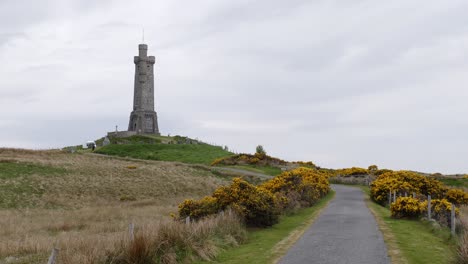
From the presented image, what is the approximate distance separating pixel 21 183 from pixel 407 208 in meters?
31.5

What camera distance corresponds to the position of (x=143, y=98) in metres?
105

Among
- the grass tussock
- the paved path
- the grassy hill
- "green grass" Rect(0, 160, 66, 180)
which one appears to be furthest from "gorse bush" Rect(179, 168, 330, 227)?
the grassy hill

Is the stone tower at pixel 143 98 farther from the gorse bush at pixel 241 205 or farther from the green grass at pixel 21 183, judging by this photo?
the gorse bush at pixel 241 205

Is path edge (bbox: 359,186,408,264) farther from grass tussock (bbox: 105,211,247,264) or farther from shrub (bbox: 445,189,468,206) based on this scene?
shrub (bbox: 445,189,468,206)

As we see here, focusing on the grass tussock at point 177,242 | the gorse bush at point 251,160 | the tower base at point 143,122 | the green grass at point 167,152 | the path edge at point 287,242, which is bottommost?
the path edge at point 287,242

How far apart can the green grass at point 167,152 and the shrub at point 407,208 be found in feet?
171

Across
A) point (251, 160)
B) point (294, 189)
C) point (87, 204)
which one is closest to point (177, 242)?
point (294, 189)

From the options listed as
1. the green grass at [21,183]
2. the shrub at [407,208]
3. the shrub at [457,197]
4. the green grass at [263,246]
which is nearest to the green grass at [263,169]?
the green grass at [21,183]

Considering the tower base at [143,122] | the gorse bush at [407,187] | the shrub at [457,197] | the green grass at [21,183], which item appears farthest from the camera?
the tower base at [143,122]

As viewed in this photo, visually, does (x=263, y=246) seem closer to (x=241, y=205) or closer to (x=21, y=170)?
(x=241, y=205)

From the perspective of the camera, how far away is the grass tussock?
1242 cm

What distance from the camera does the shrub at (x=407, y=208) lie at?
24719mm

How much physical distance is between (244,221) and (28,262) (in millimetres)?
10166

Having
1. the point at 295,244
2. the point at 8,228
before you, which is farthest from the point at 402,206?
the point at 8,228
